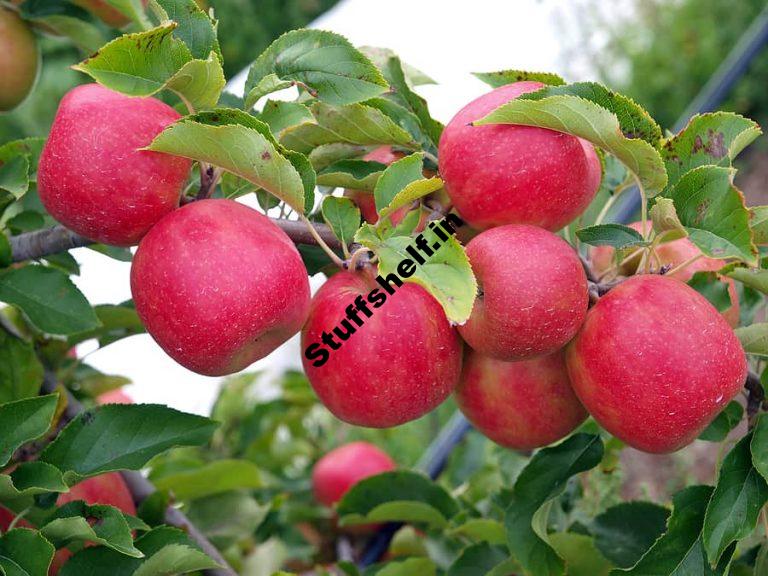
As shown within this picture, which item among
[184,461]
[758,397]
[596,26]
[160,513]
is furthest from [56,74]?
[758,397]

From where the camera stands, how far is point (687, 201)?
1.95 feet

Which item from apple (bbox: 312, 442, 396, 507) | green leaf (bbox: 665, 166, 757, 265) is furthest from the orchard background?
apple (bbox: 312, 442, 396, 507)

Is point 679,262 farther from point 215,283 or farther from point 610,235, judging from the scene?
point 215,283

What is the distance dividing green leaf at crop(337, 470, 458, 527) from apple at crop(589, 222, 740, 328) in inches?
13.7

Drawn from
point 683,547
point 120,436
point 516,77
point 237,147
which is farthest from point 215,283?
point 683,547

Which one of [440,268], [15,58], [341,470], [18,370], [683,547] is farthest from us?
[341,470]

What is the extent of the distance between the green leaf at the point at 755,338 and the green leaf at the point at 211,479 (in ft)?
1.72

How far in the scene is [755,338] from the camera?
0.68 metres

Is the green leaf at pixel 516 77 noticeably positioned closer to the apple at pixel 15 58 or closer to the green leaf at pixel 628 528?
the green leaf at pixel 628 528

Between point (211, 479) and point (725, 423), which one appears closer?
point (725, 423)

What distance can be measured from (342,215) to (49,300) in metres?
0.26

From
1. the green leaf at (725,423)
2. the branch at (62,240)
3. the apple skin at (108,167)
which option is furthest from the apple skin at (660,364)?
the apple skin at (108,167)

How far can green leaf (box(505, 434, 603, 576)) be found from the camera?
725 mm

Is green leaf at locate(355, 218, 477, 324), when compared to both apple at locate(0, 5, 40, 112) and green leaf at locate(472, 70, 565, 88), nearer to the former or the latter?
green leaf at locate(472, 70, 565, 88)
